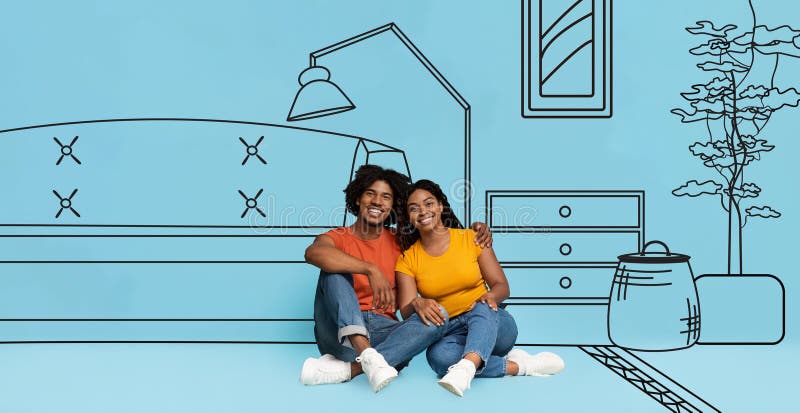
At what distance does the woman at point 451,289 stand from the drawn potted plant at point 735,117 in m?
1.06

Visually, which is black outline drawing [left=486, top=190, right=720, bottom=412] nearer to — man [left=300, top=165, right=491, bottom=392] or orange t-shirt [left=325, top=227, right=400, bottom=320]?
man [left=300, top=165, right=491, bottom=392]

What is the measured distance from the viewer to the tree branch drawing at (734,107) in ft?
10.3

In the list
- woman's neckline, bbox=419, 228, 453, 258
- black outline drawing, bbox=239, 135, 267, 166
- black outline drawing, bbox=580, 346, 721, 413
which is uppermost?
black outline drawing, bbox=239, 135, 267, 166

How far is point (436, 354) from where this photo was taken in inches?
99.7

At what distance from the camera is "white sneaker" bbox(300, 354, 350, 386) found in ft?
8.16

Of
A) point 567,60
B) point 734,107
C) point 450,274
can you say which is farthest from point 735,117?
point 450,274

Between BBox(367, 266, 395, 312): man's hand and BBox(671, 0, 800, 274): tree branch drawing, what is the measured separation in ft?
4.72

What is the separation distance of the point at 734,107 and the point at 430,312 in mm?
1712

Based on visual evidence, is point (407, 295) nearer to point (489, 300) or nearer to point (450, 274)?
point (450, 274)

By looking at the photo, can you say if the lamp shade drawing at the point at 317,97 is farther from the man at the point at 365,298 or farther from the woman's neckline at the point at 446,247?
the woman's neckline at the point at 446,247

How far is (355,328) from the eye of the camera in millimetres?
2465

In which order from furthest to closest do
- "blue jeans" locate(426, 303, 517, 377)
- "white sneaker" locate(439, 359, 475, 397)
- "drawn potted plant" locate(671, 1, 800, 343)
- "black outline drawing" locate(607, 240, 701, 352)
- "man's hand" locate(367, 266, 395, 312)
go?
1. "drawn potted plant" locate(671, 1, 800, 343)
2. "black outline drawing" locate(607, 240, 701, 352)
3. "man's hand" locate(367, 266, 395, 312)
4. "blue jeans" locate(426, 303, 517, 377)
5. "white sneaker" locate(439, 359, 475, 397)

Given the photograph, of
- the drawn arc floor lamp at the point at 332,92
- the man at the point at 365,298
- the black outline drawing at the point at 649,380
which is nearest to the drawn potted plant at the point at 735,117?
the black outline drawing at the point at 649,380

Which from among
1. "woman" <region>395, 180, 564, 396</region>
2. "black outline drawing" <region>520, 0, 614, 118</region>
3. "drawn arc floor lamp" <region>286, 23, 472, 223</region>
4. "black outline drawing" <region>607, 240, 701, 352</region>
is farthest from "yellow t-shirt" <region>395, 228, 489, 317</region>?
"black outline drawing" <region>520, 0, 614, 118</region>
